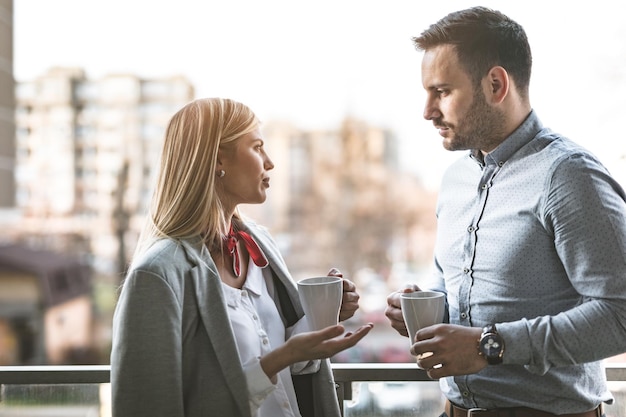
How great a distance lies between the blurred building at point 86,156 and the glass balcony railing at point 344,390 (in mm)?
9360

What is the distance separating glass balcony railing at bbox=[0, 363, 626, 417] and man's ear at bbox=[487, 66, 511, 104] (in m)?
0.79

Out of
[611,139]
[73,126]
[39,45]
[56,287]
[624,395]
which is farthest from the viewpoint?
[73,126]

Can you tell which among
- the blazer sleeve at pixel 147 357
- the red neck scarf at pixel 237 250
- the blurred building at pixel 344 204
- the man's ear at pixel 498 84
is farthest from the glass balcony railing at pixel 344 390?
the blurred building at pixel 344 204

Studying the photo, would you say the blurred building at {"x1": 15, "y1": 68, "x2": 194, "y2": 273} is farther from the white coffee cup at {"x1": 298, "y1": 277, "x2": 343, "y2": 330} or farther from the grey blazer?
the white coffee cup at {"x1": 298, "y1": 277, "x2": 343, "y2": 330}

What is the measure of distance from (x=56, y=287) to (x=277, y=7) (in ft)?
20.7

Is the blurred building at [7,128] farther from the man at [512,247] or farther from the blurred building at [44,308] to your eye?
the man at [512,247]

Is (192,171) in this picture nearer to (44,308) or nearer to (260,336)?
(260,336)

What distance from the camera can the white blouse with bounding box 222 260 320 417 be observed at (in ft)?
3.94

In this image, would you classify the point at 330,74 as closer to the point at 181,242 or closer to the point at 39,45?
the point at 39,45

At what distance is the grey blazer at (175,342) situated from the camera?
1.15 metres

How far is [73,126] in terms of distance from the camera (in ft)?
38.7

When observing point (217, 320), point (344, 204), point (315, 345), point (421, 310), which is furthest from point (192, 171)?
point (344, 204)

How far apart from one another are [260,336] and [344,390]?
522mm

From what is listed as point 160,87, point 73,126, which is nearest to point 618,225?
point 160,87
